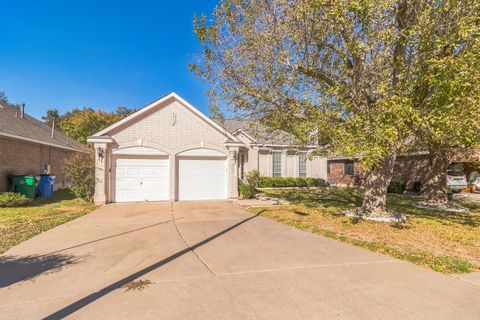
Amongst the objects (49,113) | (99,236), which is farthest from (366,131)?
(49,113)

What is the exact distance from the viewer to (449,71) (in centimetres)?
691

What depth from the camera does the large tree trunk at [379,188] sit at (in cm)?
1014

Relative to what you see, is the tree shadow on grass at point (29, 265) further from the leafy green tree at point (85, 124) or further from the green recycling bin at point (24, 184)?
the leafy green tree at point (85, 124)

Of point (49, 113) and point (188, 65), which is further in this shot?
point (49, 113)

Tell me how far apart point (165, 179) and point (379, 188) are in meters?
9.49

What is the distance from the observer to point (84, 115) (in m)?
39.7

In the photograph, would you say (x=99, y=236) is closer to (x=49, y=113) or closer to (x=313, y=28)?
(x=313, y=28)

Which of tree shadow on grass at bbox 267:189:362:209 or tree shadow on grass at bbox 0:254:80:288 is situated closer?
tree shadow on grass at bbox 0:254:80:288

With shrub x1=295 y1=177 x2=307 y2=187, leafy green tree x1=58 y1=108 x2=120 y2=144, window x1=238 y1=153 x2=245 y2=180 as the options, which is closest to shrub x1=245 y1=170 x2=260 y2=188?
window x1=238 y1=153 x2=245 y2=180

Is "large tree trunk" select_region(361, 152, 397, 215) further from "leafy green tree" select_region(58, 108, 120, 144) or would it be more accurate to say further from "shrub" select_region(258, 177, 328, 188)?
"leafy green tree" select_region(58, 108, 120, 144)

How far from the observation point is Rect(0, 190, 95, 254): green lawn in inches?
278

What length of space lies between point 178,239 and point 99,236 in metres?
2.08

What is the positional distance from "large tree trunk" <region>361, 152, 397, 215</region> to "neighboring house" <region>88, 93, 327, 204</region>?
3369mm

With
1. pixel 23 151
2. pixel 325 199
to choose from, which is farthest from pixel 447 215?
pixel 23 151
